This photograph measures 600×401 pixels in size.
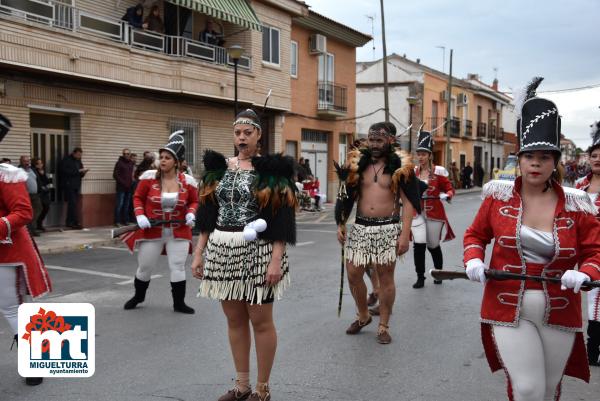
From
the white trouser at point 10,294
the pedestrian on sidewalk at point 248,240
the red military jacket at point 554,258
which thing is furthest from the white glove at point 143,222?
the red military jacket at point 554,258

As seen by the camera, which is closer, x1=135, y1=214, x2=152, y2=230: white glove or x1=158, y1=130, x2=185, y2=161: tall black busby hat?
x1=135, y1=214, x2=152, y2=230: white glove

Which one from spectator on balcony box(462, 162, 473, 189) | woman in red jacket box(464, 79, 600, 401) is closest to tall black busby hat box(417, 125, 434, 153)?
woman in red jacket box(464, 79, 600, 401)

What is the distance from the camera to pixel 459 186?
42.5 m

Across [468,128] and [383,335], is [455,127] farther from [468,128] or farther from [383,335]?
[383,335]

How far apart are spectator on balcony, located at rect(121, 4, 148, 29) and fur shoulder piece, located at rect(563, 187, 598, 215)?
15586 mm

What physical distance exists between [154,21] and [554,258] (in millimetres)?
16558

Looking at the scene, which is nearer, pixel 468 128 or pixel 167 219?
pixel 167 219

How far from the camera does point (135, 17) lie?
16875mm

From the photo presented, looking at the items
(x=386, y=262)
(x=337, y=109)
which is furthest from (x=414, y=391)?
(x=337, y=109)

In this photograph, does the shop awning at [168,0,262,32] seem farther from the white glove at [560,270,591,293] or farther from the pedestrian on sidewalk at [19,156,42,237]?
the white glove at [560,270,591,293]

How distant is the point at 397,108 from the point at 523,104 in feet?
128

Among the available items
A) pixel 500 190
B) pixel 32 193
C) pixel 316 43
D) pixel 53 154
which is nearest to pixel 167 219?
→ pixel 500 190

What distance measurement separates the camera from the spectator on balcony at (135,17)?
54.9 feet

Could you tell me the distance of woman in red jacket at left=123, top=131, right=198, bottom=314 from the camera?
6.77 m
